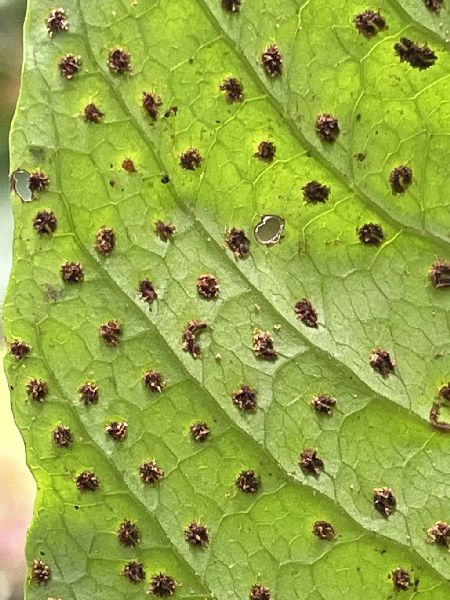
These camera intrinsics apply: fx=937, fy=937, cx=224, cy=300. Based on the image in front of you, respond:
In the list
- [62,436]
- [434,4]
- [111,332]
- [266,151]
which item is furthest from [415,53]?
[62,436]

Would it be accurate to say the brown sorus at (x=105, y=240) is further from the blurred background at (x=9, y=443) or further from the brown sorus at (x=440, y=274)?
Result: the blurred background at (x=9, y=443)

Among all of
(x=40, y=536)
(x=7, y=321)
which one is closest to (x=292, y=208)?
(x=7, y=321)

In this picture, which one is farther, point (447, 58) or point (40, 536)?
point (40, 536)

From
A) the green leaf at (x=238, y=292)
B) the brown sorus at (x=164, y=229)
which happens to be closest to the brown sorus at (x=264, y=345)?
the green leaf at (x=238, y=292)

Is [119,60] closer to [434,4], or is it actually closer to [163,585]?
[434,4]

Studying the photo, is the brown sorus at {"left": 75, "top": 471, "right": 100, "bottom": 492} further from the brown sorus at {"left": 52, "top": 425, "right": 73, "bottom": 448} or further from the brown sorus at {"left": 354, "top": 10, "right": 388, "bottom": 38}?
the brown sorus at {"left": 354, "top": 10, "right": 388, "bottom": 38}

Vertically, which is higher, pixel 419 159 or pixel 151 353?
pixel 419 159

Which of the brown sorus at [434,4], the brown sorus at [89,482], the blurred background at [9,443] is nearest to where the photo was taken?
the brown sorus at [434,4]

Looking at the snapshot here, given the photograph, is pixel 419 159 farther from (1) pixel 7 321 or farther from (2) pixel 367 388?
(1) pixel 7 321
